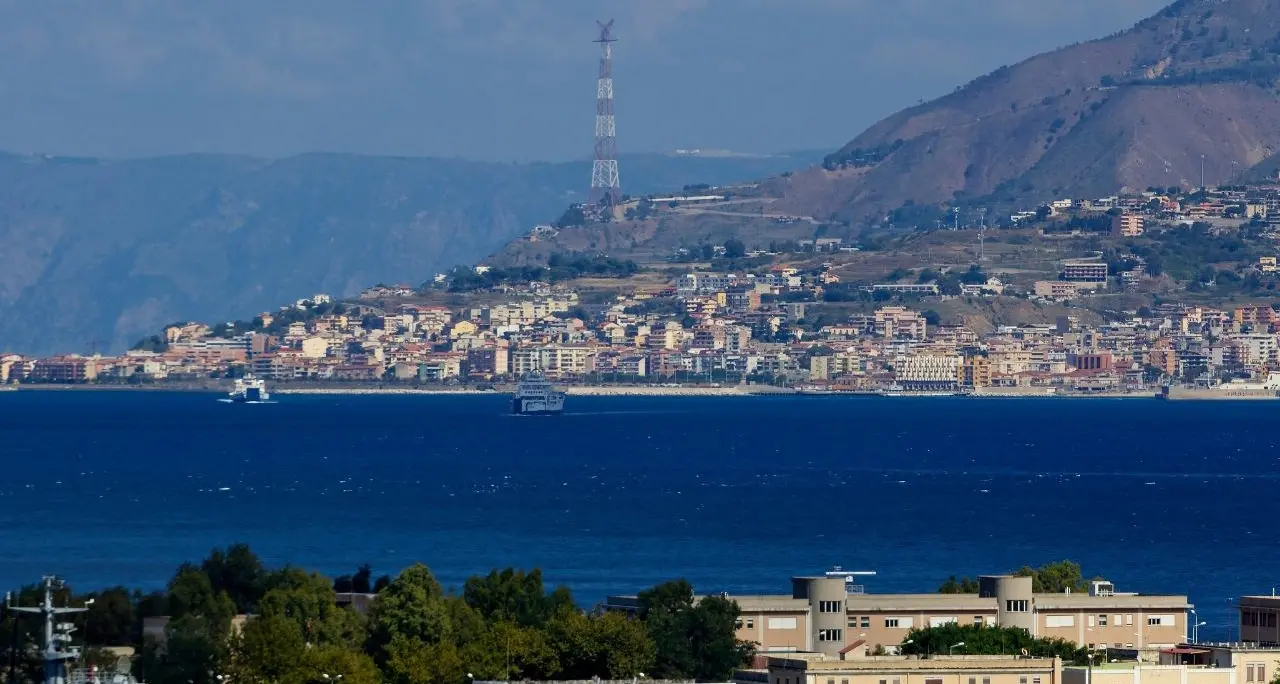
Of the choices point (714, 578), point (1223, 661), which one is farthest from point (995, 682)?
point (714, 578)

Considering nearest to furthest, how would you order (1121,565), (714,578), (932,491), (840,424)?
(714,578)
(1121,565)
(932,491)
(840,424)

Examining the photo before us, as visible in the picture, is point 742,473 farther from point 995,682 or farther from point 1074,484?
point 995,682

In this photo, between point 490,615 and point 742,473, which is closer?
point 490,615

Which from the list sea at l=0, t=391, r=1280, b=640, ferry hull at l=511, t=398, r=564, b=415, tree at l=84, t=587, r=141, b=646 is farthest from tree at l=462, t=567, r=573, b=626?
ferry hull at l=511, t=398, r=564, b=415

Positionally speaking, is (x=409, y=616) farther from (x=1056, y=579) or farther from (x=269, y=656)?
(x=1056, y=579)

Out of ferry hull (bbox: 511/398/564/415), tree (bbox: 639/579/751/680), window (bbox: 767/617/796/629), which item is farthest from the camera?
ferry hull (bbox: 511/398/564/415)

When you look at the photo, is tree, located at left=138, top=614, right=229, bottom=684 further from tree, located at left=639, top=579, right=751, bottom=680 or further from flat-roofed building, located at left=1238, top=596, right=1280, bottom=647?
flat-roofed building, located at left=1238, top=596, right=1280, bottom=647
